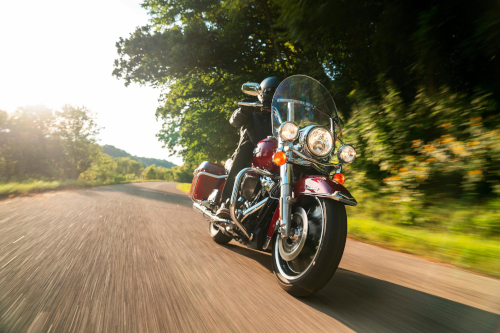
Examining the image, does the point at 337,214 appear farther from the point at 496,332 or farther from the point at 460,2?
the point at 460,2

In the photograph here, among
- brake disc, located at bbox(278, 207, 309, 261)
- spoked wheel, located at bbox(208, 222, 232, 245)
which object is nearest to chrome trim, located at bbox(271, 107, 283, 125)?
brake disc, located at bbox(278, 207, 309, 261)

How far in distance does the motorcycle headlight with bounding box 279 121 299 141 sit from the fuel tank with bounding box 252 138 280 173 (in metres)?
0.58

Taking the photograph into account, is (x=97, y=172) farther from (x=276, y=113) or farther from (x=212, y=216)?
(x=276, y=113)

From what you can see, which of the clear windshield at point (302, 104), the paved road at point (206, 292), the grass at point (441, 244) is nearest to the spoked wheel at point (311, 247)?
the paved road at point (206, 292)

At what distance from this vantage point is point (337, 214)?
216 centimetres

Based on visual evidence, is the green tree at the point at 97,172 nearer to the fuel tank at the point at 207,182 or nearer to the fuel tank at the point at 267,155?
the fuel tank at the point at 207,182

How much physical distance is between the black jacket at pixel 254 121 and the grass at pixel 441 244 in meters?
2.29

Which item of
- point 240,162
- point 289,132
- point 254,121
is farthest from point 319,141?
point 240,162

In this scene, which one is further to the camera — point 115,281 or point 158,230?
point 158,230

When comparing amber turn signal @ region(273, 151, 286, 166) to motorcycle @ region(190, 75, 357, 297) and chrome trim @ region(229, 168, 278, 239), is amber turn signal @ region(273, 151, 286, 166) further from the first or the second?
chrome trim @ region(229, 168, 278, 239)

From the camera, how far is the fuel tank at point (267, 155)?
312cm

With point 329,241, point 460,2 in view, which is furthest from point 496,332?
point 460,2

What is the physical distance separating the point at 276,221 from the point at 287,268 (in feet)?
1.32

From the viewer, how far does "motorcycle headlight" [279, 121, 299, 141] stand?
255cm
